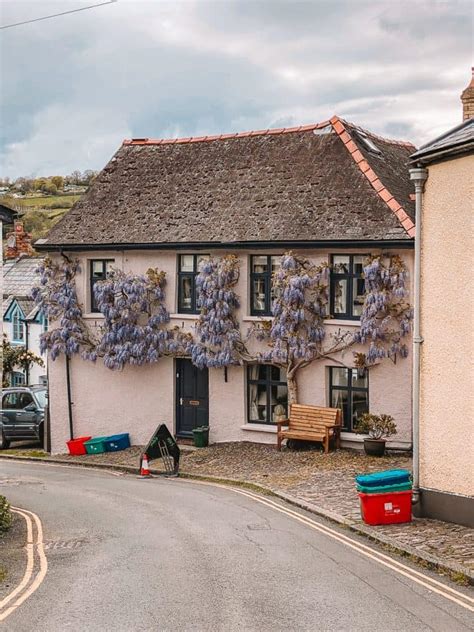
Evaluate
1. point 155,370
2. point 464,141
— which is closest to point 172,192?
point 155,370

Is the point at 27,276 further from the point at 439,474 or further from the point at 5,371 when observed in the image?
the point at 439,474

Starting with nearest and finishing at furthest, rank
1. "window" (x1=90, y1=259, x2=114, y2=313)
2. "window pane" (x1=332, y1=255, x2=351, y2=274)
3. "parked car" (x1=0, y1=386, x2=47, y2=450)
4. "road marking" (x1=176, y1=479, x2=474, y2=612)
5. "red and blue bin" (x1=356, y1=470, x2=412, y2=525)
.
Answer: "road marking" (x1=176, y1=479, x2=474, y2=612)
"red and blue bin" (x1=356, y1=470, x2=412, y2=525)
"window pane" (x1=332, y1=255, x2=351, y2=274)
"window" (x1=90, y1=259, x2=114, y2=313)
"parked car" (x1=0, y1=386, x2=47, y2=450)

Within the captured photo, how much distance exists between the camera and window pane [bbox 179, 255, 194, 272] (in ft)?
86.5

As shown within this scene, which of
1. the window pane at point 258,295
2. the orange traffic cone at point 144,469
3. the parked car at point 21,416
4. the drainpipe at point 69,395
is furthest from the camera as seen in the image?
the parked car at point 21,416

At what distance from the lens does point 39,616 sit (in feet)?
32.3

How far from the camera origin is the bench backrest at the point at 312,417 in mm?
23264

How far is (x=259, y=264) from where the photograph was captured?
25.2m

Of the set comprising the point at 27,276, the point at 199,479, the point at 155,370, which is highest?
the point at 27,276

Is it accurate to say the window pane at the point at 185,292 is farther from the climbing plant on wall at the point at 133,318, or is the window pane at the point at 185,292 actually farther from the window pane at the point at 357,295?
the window pane at the point at 357,295

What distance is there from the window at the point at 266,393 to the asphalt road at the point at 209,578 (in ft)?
25.3

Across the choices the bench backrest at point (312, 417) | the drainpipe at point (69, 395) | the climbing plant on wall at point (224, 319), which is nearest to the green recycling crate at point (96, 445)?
the drainpipe at point (69, 395)

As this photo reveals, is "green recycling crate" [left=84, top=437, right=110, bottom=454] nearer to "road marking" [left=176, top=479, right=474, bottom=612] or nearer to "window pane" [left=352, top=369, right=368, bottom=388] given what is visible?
"window pane" [left=352, top=369, right=368, bottom=388]

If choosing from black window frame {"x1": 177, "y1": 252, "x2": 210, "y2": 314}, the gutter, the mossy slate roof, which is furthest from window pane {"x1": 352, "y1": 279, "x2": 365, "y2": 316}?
black window frame {"x1": 177, "y1": 252, "x2": 210, "y2": 314}

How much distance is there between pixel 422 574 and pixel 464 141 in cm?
638
